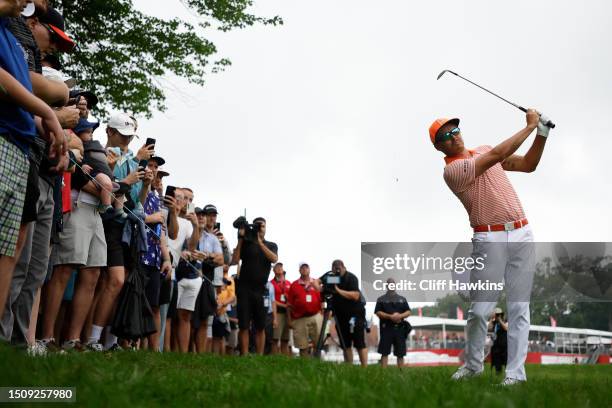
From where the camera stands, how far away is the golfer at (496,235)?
727 centimetres

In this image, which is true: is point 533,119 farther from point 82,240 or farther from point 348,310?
point 348,310

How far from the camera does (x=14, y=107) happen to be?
4246 mm

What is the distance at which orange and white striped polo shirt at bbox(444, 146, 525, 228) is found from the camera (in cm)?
745

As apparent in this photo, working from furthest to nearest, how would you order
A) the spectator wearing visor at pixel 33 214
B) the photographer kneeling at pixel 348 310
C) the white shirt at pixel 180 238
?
the photographer kneeling at pixel 348 310, the white shirt at pixel 180 238, the spectator wearing visor at pixel 33 214

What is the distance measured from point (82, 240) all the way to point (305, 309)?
10.0 m

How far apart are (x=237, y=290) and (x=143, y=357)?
671cm

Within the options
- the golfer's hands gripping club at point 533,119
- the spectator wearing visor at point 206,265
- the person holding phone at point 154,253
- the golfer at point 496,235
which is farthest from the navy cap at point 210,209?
the golfer's hands gripping club at point 533,119

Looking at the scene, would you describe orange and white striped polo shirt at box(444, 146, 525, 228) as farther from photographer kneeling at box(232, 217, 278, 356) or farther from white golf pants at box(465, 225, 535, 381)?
photographer kneeling at box(232, 217, 278, 356)

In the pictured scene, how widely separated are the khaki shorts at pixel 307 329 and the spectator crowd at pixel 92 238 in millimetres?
826

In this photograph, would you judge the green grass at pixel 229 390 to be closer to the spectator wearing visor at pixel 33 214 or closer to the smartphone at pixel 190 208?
the spectator wearing visor at pixel 33 214

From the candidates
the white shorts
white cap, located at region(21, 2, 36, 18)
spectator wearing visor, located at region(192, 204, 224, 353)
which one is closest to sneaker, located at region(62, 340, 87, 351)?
→ white cap, located at region(21, 2, 36, 18)

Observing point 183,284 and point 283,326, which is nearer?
point 183,284

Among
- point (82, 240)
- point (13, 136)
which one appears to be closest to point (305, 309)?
point (82, 240)

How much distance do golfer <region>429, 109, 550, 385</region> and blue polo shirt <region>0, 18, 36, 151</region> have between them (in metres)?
4.24
